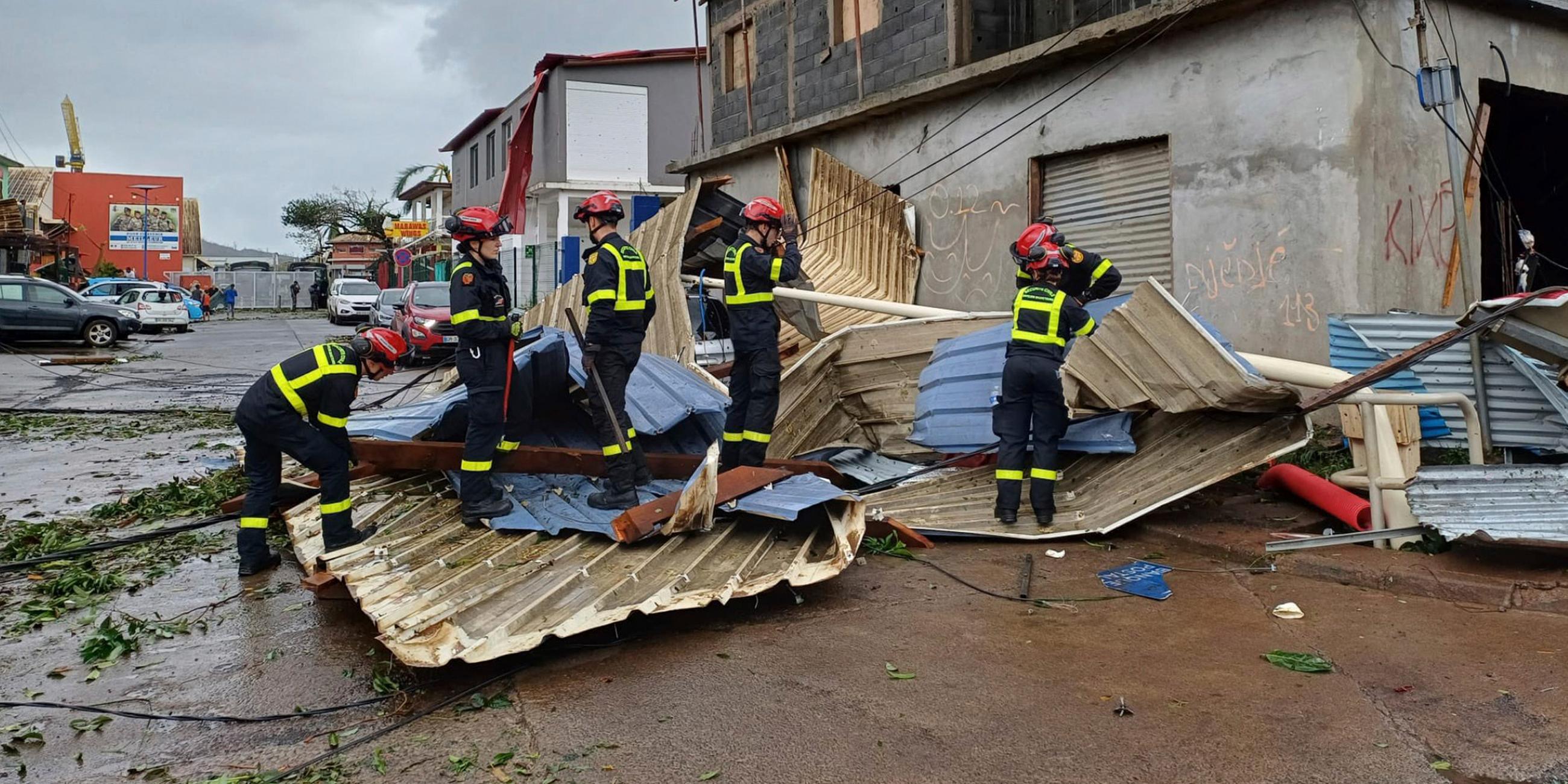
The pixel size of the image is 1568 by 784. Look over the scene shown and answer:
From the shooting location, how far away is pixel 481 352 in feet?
19.3

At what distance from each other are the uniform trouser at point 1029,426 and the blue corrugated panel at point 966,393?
0.50 m

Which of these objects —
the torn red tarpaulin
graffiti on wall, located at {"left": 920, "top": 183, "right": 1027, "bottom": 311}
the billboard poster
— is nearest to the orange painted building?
the billboard poster

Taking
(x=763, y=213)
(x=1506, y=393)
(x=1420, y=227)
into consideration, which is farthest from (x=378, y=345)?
(x=1420, y=227)

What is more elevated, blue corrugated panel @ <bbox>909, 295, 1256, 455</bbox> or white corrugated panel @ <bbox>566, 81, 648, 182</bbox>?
white corrugated panel @ <bbox>566, 81, 648, 182</bbox>

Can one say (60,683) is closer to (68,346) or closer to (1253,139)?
(1253,139)

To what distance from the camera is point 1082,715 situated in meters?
3.54

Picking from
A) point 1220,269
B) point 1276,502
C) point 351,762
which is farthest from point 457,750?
point 1220,269

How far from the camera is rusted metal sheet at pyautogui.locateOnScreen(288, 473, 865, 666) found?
397 centimetres

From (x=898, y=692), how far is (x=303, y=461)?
3.47 m

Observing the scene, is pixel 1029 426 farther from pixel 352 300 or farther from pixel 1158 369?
pixel 352 300

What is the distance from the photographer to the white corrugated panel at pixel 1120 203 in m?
9.29

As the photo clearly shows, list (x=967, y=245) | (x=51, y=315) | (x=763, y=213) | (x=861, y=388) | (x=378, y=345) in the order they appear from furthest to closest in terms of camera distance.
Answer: (x=51, y=315) < (x=967, y=245) < (x=861, y=388) < (x=763, y=213) < (x=378, y=345)

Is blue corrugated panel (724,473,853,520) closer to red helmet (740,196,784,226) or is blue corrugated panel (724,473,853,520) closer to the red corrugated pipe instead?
red helmet (740,196,784,226)

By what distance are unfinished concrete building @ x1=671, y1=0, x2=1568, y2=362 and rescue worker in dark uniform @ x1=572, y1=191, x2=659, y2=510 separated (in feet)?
16.3
